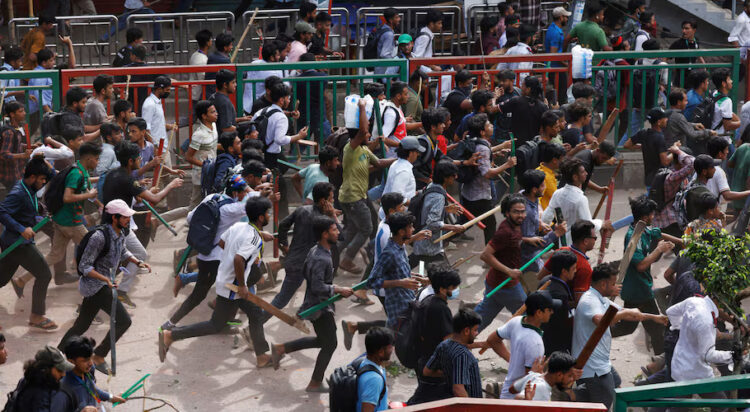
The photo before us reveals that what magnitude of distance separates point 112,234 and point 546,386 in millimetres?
3921

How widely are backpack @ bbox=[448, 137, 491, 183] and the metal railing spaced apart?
541 centimetres

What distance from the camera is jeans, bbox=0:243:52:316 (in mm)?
10281

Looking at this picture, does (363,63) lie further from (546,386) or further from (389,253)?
(546,386)

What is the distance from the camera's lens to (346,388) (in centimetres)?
733

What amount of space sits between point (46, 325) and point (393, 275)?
3331mm

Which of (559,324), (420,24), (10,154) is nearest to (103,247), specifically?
(10,154)

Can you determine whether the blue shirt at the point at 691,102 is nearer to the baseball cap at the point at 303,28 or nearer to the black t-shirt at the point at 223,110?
the baseball cap at the point at 303,28

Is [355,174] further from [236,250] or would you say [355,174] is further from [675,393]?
[675,393]

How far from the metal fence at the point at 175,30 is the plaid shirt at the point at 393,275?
310 inches

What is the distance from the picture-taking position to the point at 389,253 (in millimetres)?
9188

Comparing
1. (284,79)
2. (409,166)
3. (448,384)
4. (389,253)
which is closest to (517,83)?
(284,79)

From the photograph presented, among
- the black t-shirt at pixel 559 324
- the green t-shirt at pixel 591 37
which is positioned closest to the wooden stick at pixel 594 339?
the black t-shirt at pixel 559 324

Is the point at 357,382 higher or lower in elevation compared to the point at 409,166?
lower

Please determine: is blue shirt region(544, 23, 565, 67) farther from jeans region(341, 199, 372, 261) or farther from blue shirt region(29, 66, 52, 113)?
blue shirt region(29, 66, 52, 113)
